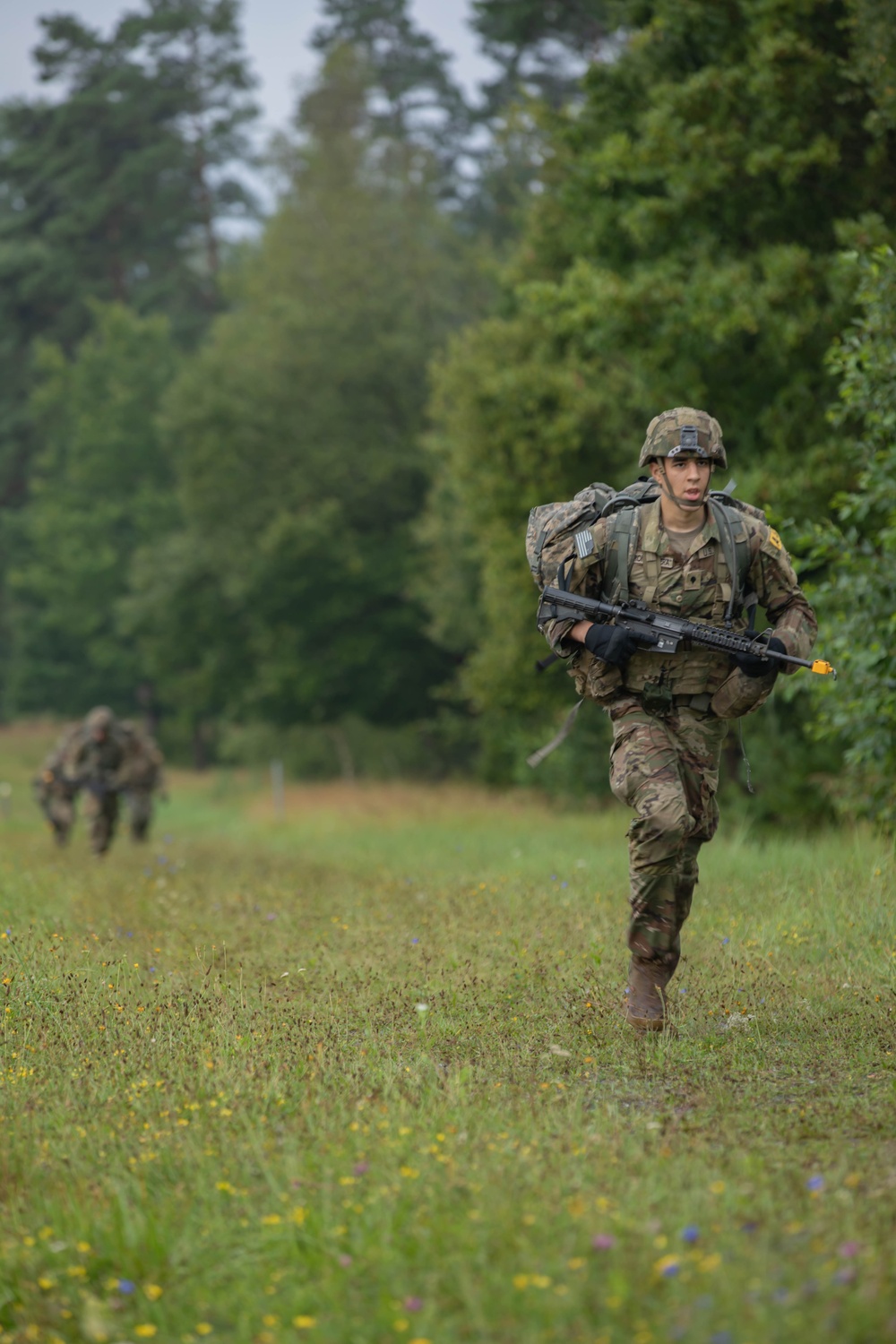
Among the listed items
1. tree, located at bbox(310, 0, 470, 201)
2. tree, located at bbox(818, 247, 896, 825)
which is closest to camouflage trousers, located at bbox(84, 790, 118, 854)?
tree, located at bbox(818, 247, 896, 825)

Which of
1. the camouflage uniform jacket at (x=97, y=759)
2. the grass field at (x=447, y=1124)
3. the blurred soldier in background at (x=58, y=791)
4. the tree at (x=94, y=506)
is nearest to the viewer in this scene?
the grass field at (x=447, y=1124)

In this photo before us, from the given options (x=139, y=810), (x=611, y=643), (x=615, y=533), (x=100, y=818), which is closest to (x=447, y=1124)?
(x=611, y=643)

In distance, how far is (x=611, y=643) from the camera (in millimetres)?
5832

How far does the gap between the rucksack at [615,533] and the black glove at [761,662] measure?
0.25m

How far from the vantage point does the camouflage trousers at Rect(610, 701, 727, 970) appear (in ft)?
18.9

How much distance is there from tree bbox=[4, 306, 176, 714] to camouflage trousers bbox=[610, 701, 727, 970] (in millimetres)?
37913

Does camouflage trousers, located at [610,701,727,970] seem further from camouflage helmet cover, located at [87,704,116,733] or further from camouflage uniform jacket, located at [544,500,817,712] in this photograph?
camouflage helmet cover, located at [87,704,116,733]

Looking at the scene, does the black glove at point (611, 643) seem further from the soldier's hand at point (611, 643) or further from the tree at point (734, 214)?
the tree at point (734, 214)

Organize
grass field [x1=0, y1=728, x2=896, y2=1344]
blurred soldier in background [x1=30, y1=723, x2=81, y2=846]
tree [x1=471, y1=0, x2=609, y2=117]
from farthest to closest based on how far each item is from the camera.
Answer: tree [x1=471, y1=0, x2=609, y2=117], blurred soldier in background [x1=30, y1=723, x2=81, y2=846], grass field [x1=0, y1=728, x2=896, y2=1344]

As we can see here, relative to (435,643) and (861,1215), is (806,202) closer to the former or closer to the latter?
(861,1215)

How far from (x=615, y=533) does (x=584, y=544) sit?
15 centimetres

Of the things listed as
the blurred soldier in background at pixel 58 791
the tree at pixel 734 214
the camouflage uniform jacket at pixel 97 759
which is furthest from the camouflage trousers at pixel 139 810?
the tree at pixel 734 214

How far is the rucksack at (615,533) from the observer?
19.6ft

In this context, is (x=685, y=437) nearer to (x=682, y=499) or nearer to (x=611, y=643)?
(x=682, y=499)
